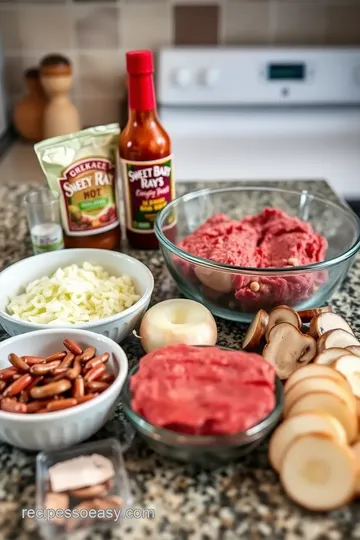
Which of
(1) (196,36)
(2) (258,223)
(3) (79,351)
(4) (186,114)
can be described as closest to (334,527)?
(3) (79,351)

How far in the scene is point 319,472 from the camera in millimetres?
620

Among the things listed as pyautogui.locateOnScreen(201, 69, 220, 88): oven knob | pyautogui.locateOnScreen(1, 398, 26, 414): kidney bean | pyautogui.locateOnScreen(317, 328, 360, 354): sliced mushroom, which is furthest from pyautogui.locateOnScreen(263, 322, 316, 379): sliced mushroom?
pyautogui.locateOnScreen(201, 69, 220, 88): oven knob

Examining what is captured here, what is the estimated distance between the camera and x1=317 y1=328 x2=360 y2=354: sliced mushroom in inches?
32.0

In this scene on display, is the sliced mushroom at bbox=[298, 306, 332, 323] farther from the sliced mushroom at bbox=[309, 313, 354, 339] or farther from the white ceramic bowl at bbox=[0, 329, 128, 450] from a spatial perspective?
the white ceramic bowl at bbox=[0, 329, 128, 450]

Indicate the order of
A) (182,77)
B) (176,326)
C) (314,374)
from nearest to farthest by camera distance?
(314,374) → (176,326) → (182,77)

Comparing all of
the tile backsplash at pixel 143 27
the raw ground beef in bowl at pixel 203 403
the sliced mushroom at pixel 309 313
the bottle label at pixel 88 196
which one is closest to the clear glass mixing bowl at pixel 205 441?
the raw ground beef in bowl at pixel 203 403

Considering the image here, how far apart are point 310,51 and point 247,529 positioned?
1585 millimetres

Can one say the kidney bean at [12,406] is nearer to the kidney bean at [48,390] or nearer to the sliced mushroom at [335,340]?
the kidney bean at [48,390]

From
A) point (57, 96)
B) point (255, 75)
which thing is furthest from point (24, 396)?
point (255, 75)

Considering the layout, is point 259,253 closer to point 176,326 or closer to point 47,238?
point 176,326

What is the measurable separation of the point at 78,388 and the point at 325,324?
37cm

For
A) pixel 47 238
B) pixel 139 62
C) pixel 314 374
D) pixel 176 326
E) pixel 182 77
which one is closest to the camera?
pixel 314 374

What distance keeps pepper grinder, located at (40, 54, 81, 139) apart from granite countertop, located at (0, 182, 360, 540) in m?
1.29

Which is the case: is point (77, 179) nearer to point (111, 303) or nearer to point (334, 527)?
point (111, 303)
